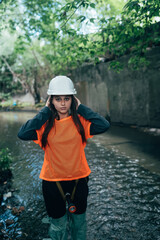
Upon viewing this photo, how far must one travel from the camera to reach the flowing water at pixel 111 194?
10.0 feet

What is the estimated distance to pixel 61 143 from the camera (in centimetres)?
220

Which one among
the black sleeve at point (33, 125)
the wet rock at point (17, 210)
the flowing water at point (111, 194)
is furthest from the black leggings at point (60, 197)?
the wet rock at point (17, 210)

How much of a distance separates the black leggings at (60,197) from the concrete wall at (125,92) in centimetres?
749

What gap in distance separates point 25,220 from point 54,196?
1611 mm

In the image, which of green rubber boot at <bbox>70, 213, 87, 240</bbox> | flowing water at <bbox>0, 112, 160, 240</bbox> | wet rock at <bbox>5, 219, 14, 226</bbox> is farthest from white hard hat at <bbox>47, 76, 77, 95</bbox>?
wet rock at <bbox>5, 219, 14, 226</bbox>

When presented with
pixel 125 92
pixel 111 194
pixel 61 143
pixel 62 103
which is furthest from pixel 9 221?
pixel 125 92

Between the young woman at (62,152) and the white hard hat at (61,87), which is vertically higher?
the white hard hat at (61,87)

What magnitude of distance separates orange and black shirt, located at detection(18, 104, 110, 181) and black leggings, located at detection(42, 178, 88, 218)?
3.2 inches

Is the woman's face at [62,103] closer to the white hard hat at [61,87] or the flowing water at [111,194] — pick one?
the white hard hat at [61,87]

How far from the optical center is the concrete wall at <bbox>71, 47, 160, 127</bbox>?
8.89m

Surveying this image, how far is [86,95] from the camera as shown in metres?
14.3

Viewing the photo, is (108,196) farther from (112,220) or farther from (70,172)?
(70,172)

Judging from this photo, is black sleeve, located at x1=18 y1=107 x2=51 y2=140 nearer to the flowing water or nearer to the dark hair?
the dark hair

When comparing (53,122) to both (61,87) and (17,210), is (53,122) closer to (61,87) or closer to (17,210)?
(61,87)
